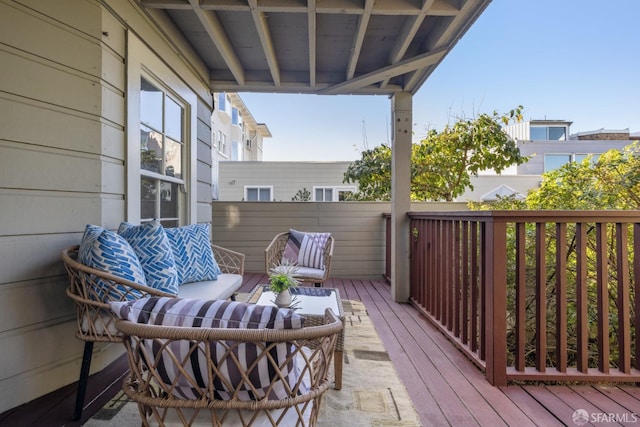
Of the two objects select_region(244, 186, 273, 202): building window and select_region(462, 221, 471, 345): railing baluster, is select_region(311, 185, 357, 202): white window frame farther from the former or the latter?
select_region(462, 221, 471, 345): railing baluster

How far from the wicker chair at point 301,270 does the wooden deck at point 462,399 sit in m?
1.17

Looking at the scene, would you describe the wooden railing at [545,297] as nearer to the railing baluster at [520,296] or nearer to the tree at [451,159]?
the railing baluster at [520,296]

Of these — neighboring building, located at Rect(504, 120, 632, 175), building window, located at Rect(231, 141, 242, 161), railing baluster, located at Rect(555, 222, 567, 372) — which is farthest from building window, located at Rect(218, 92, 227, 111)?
railing baluster, located at Rect(555, 222, 567, 372)

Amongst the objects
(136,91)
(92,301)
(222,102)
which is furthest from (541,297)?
(222,102)

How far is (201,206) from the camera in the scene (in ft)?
12.9

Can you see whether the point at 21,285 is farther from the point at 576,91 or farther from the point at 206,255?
the point at 576,91

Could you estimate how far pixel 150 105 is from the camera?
2.71 m

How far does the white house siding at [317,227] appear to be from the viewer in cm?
536

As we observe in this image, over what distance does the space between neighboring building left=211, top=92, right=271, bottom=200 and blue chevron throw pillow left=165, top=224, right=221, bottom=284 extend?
7031mm

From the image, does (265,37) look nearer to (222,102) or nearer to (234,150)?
(222,102)

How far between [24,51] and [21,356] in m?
1.55

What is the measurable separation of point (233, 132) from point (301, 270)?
1117 centimetres

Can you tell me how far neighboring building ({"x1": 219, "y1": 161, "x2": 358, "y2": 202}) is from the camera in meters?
10.2

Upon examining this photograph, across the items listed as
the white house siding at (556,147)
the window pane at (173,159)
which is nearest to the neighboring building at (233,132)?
the window pane at (173,159)
